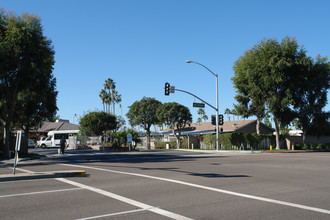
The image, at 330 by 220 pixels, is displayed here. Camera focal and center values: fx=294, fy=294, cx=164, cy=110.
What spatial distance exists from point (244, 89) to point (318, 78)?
9.95 metres

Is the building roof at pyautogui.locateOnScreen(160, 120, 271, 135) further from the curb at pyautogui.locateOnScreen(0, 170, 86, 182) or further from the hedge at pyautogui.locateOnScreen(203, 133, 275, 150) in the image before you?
the curb at pyautogui.locateOnScreen(0, 170, 86, 182)

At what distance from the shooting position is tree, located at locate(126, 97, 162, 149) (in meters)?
60.3

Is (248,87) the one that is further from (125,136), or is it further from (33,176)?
(33,176)

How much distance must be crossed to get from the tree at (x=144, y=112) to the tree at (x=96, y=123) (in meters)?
5.84

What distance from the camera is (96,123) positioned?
5538 cm

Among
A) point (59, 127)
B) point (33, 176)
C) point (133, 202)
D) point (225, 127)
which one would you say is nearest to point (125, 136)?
point (225, 127)

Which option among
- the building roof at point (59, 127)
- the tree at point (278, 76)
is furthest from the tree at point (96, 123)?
the tree at point (278, 76)

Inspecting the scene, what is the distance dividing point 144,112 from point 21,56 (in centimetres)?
3931

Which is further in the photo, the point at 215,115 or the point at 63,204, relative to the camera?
the point at 215,115

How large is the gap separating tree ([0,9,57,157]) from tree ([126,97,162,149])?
3652 centimetres

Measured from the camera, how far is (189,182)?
32.1 feet

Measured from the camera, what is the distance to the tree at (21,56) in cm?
2141

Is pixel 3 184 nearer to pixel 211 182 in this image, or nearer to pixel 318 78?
pixel 211 182

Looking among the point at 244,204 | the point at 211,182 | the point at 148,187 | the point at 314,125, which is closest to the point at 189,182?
the point at 211,182
